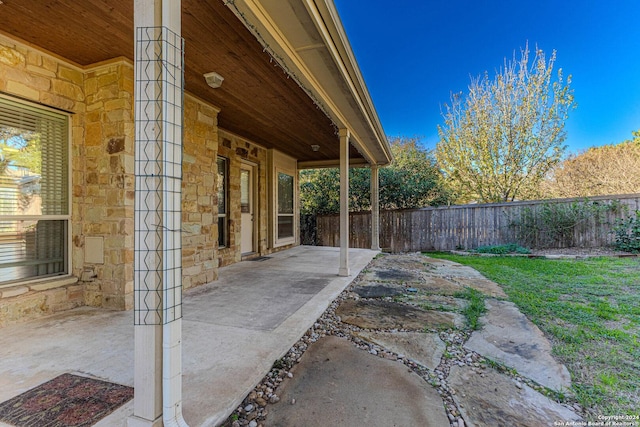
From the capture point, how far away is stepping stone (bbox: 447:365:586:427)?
1.47 meters

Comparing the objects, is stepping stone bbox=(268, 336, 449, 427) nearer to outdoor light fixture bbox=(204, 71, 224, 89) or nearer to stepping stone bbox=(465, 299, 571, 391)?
stepping stone bbox=(465, 299, 571, 391)

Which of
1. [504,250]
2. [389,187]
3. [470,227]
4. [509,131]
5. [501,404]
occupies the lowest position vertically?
[501,404]

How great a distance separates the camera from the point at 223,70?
10.2 feet

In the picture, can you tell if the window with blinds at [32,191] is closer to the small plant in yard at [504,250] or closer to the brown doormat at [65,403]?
the brown doormat at [65,403]

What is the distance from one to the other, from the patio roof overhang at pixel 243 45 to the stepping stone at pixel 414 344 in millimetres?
2519

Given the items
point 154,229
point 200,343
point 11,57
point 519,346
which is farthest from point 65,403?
point 519,346

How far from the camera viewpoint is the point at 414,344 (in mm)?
2328

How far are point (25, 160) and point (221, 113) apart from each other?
244 centimetres

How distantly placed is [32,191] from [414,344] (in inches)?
148

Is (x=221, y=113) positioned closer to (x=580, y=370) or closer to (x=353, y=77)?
(x=353, y=77)

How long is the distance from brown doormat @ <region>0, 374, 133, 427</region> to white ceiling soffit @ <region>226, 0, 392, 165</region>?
2.44 meters

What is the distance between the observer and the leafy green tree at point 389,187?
31.1 feet

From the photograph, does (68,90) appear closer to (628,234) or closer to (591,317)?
(591,317)

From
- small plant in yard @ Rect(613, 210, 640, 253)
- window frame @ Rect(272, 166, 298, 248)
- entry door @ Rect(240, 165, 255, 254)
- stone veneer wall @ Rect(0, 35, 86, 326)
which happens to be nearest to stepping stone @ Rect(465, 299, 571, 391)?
stone veneer wall @ Rect(0, 35, 86, 326)
